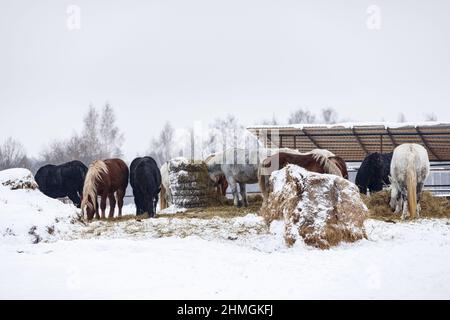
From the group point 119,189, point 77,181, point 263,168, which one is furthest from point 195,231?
point 77,181

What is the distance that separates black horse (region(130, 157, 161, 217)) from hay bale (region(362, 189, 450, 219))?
481cm

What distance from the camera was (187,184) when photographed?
38.5ft

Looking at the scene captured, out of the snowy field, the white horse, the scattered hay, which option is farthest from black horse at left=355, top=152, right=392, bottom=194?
the snowy field

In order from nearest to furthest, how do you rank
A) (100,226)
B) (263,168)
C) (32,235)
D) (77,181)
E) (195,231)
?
→ (32,235), (195,231), (100,226), (263,168), (77,181)

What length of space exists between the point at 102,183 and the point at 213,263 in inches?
238

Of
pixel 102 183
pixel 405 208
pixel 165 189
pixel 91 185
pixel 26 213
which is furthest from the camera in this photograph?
pixel 165 189

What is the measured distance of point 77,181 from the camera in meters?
12.5

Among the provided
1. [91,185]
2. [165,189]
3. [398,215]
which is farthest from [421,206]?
[91,185]

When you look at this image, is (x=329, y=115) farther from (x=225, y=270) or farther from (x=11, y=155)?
(x=225, y=270)

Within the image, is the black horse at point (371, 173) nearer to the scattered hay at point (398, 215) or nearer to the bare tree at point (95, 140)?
the scattered hay at point (398, 215)

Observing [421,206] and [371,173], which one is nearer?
[421,206]
